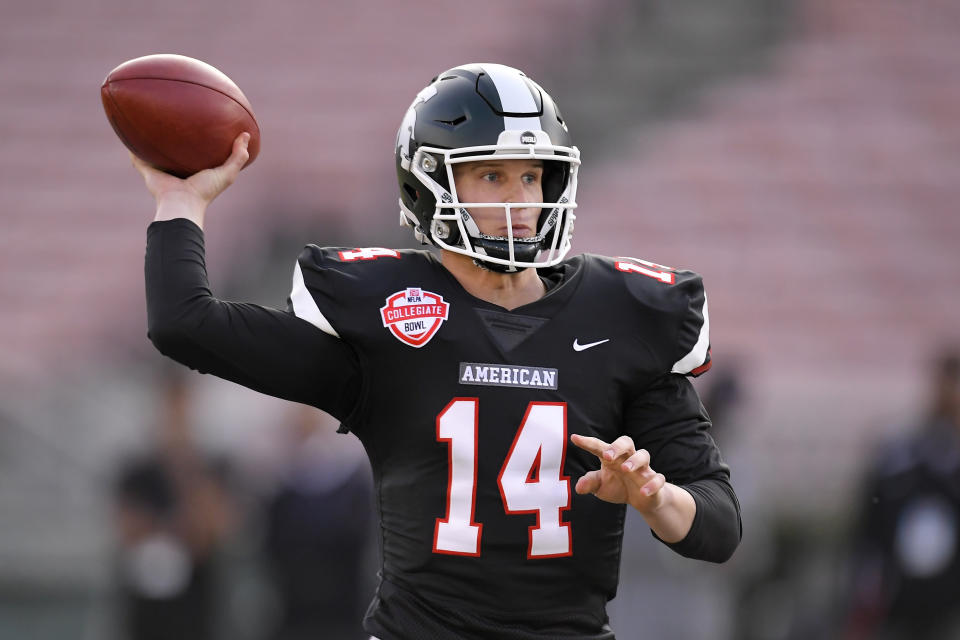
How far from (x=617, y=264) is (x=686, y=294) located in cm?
16

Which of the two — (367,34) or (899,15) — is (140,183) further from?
(899,15)

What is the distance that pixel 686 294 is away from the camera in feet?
9.10

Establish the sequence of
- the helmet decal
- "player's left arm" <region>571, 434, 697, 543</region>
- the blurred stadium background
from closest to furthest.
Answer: "player's left arm" <region>571, 434, 697, 543</region> → the helmet decal → the blurred stadium background

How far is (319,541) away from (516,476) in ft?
12.4

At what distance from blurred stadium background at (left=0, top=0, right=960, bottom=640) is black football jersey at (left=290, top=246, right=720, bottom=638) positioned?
139 inches

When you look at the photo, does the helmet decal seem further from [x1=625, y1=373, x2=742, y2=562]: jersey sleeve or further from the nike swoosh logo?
[x1=625, y1=373, x2=742, y2=562]: jersey sleeve

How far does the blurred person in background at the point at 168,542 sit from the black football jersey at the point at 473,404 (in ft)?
11.3

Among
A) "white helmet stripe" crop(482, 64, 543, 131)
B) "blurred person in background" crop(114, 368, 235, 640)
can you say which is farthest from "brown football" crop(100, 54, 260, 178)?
"blurred person in background" crop(114, 368, 235, 640)

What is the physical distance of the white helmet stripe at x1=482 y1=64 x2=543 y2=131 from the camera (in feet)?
8.91

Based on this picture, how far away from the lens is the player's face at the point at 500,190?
2.70 m

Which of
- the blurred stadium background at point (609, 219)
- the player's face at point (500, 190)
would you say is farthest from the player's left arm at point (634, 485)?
the blurred stadium background at point (609, 219)

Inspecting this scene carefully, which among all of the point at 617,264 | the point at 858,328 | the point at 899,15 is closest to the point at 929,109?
the point at 899,15

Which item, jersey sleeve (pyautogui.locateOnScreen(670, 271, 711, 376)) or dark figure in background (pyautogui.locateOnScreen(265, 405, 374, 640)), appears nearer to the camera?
jersey sleeve (pyautogui.locateOnScreen(670, 271, 711, 376))

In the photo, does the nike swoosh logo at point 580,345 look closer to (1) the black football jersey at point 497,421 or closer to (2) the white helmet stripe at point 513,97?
(1) the black football jersey at point 497,421
